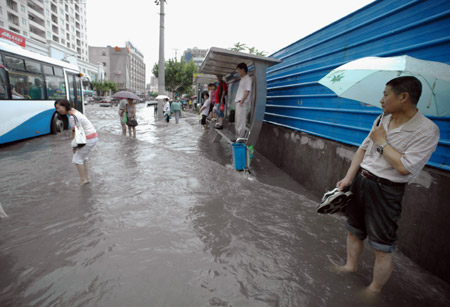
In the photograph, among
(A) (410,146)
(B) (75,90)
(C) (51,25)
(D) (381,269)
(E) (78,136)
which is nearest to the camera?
(A) (410,146)

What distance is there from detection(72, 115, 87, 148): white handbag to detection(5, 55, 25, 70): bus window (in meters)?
5.74

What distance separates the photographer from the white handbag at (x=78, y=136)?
4.62 m

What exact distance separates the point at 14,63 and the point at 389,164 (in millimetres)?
10779

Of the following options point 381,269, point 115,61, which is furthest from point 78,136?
point 115,61

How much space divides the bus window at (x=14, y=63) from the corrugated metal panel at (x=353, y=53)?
851cm

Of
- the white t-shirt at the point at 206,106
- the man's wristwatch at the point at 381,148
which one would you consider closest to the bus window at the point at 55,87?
the white t-shirt at the point at 206,106

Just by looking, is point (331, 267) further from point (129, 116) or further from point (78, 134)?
point (129, 116)

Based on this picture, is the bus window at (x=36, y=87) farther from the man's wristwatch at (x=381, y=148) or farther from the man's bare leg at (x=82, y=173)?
the man's wristwatch at (x=381, y=148)

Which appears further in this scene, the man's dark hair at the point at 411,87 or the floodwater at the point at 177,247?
the floodwater at the point at 177,247

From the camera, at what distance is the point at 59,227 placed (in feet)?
10.9

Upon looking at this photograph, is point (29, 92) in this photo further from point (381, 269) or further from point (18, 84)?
point (381, 269)

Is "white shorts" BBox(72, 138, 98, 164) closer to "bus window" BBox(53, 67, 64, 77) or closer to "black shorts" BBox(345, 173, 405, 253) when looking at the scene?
"black shorts" BBox(345, 173, 405, 253)

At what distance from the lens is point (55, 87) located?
10555 millimetres

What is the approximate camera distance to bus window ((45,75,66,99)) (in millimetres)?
10118
